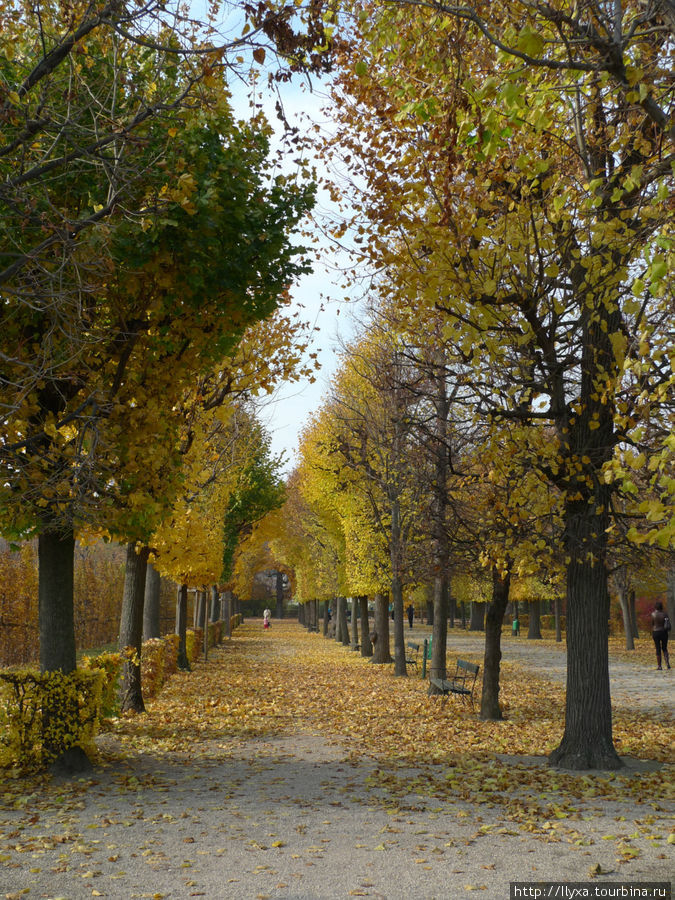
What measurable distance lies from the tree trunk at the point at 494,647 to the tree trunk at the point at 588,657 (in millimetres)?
3042

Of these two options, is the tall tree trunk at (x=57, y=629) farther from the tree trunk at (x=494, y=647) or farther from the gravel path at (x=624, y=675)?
the gravel path at (x=624, y=675)

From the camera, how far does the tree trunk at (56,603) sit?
26.0 feet

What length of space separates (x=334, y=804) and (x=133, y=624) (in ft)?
20.1

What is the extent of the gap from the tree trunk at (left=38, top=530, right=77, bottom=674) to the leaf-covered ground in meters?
1.19

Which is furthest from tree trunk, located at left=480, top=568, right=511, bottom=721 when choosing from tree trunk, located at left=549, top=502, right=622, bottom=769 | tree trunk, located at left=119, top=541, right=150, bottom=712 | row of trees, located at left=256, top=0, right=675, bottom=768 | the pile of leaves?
tree trunk, located at left=119, top=541, right=150, bottom=712

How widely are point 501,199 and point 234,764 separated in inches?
270

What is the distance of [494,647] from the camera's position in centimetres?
1159

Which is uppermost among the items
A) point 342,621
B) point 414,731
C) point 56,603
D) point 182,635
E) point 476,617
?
point 56,603

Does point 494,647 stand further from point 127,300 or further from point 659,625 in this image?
point 659,625

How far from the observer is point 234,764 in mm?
8492

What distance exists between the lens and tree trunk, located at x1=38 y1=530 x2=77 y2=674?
26.0 feet

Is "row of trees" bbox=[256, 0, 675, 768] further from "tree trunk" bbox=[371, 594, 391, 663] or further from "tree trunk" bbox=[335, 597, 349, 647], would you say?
"tree trunk" bbox=[335, 597, 349, 647]

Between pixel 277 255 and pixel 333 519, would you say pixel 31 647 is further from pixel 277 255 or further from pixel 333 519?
pixel 277 255

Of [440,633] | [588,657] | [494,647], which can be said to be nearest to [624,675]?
[440,633]
